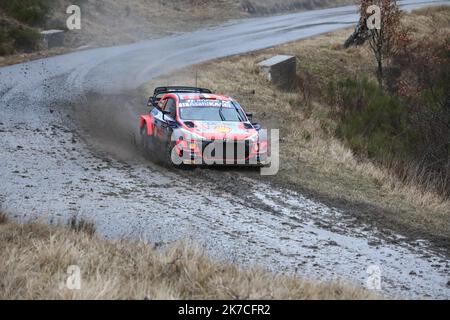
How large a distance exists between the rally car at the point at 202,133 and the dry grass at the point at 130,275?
5.64 m

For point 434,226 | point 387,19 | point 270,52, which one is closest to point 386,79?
point 387,19

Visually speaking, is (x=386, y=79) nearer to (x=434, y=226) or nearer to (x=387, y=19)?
(x=387, y=19)

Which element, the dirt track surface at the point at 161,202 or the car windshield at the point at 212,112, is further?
the car windshield at the point at 212,112

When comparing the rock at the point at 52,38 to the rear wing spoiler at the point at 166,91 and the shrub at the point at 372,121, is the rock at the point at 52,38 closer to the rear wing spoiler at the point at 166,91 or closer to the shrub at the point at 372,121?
the shrub at the point at 372,121

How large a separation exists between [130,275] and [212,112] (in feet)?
26.8

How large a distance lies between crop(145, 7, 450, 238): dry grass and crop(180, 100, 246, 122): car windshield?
1.50 meters

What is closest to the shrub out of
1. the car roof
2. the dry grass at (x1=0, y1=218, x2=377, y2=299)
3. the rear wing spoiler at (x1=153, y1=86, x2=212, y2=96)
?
the rear wing spoiler at (x1=153, y1=86, x2=212, y2=96)

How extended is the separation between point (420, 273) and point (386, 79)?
22127mm

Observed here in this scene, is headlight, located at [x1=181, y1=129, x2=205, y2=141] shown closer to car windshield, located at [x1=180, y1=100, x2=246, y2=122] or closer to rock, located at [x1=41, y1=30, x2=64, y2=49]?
car windshield, located at [x1=180, y1=100, x2=246, y2=122]

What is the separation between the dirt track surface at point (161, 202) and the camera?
9.48 m

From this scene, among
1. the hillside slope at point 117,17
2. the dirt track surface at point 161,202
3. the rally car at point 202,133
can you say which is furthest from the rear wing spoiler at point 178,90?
the hillside slope at point 117,17

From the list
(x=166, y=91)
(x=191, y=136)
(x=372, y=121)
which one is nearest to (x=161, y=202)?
(x=191, y=136)

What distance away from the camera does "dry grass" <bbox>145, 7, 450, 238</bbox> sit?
13141 millimetres

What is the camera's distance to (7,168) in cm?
1341
